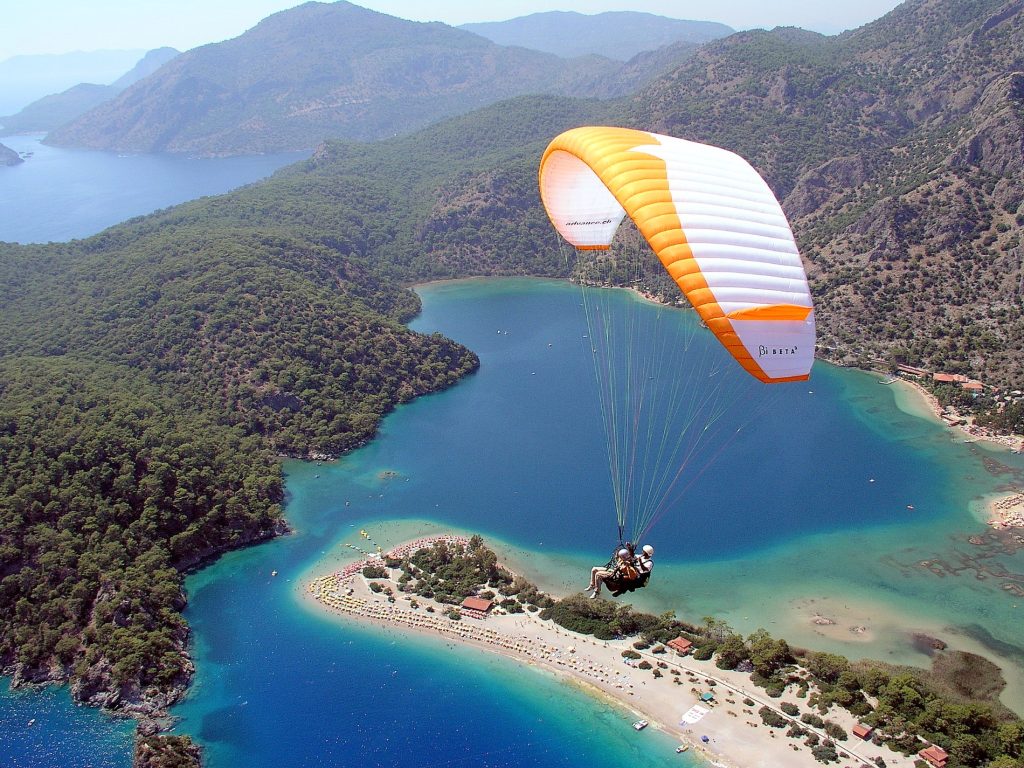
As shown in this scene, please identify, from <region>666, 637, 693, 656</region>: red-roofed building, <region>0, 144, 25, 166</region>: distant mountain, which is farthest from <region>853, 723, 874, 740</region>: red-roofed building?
<region>0, 144, 25, 166</region>: distant mountain

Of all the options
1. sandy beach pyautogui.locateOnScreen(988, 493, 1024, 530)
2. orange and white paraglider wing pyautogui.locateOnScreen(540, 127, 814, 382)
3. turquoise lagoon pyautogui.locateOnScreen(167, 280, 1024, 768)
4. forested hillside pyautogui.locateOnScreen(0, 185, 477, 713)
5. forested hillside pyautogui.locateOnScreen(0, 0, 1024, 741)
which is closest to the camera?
orange and white paraglider wing pyautogui.locateOnScreen(540, 127, 814, 382)

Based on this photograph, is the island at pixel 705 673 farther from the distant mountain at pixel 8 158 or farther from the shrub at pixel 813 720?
the distant mountain at pixel 8 158

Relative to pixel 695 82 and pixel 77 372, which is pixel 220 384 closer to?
pixel 77 372

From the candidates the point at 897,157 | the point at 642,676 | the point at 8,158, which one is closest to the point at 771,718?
the point at 642,676

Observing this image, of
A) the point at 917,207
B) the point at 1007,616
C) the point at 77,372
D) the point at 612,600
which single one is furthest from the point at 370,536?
the point at 917,207

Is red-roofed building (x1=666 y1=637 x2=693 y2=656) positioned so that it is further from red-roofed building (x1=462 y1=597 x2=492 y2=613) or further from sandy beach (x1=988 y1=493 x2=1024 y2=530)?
sandy beach (x1=988 y1=493 x2=1024 y2=530)

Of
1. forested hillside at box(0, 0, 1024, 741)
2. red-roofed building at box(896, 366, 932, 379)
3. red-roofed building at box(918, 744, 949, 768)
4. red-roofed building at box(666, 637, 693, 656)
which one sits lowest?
red-roofed building at box(918, 744, 949, 768)

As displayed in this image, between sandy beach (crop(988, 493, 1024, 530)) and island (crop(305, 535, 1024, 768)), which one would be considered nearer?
island (crop(305, 535, 1024, 768))

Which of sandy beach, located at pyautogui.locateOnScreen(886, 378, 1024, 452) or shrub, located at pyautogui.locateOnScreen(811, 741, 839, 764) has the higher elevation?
sandy beach, located at pyautogui.locateOnScreen(886, 378, 1024, 452)
